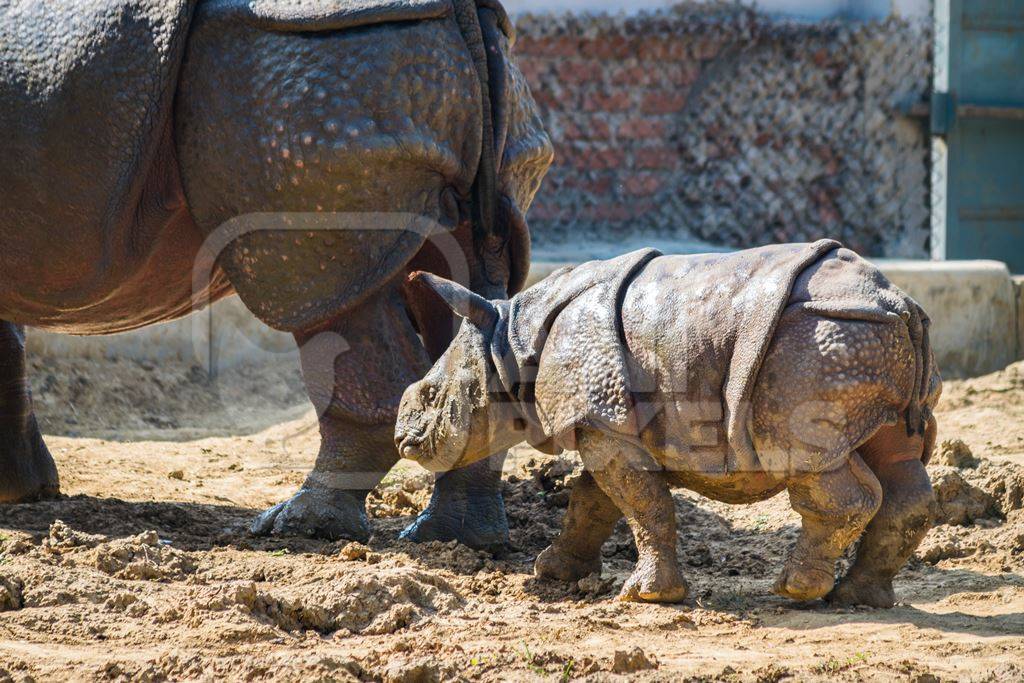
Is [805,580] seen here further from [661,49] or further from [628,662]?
[661,49]

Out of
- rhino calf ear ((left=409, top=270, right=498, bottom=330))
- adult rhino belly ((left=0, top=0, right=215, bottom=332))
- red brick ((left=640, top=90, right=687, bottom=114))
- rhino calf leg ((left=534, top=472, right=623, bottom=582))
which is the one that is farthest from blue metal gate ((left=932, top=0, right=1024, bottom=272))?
adult rhino belly ((left=0, top=0, right=215, bottom=332))

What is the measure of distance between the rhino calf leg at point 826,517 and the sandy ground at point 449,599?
A: 110 millimetres

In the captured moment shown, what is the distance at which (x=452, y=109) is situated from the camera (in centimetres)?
473

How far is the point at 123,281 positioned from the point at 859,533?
9.12 feet

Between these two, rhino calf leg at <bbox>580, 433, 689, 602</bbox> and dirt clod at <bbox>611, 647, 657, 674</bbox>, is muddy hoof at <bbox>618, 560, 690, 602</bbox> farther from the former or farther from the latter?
dirt clod at <bbox>611, 647, 657, 674</bbox>

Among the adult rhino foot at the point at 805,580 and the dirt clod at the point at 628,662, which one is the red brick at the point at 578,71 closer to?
the adult rhino foot at the point at 805,580

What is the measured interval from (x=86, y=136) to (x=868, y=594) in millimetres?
2996

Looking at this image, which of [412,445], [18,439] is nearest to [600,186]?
[18,439]

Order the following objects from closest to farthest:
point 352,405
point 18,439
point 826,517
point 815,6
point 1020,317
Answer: point 826,517, point 352,405, point 18,439, point 1020,317, point 815,6

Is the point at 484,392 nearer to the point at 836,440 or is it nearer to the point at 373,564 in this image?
the point at 373,564

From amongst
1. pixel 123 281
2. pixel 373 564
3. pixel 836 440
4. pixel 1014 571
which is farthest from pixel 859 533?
pixel 123 281

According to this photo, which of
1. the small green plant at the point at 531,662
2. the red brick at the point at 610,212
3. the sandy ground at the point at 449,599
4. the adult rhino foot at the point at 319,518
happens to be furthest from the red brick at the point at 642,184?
the small green plant at the point at 531,662

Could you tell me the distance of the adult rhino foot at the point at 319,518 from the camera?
16.3 ft

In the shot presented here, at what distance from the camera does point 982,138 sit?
12.5 m
